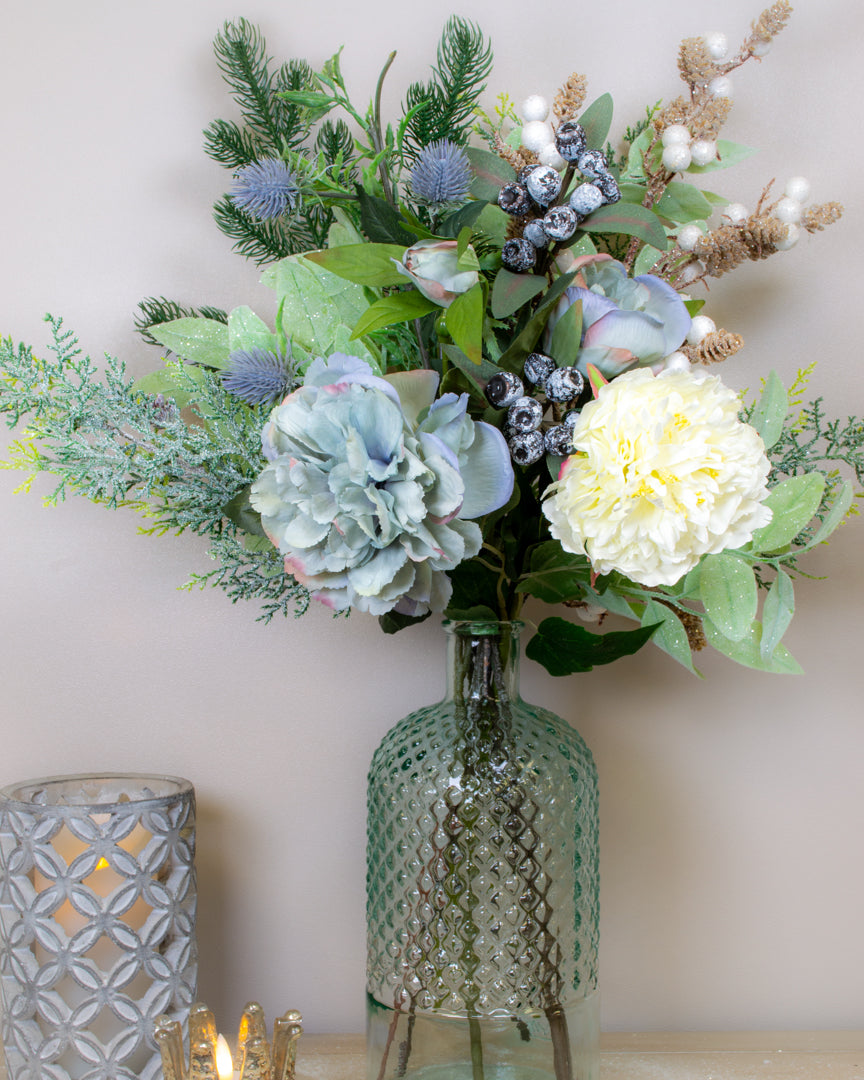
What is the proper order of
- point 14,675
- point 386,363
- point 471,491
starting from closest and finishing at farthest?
point 471,491, point 386,363, point 14,675

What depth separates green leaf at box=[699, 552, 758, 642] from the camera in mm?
581

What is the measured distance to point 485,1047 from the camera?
2.04ft

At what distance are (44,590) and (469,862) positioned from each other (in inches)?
16.4

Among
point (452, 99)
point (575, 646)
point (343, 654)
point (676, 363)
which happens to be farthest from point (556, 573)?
point (452, 99)

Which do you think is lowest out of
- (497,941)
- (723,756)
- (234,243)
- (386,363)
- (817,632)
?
(497,941)

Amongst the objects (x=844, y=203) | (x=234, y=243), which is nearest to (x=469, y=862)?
(x=234, y=243)

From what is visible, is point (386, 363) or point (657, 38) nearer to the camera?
point (386, 363)

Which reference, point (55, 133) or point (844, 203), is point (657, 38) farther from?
point (55, 133)

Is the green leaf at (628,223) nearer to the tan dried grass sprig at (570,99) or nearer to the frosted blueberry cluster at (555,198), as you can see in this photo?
the frosted blueberry cluster at (555,198)

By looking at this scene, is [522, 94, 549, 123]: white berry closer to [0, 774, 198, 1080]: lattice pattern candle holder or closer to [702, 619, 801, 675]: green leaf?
[702, 619, 801, 675]: green leaf

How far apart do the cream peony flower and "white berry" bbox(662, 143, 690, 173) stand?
0.23 m

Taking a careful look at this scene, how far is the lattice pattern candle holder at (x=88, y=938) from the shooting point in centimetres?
63

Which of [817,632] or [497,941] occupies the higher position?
[817,632]

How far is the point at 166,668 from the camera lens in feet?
2.59
